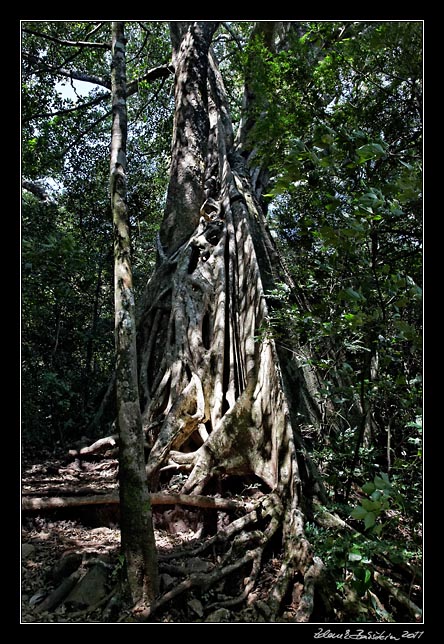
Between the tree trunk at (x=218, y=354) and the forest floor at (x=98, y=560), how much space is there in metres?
0.11

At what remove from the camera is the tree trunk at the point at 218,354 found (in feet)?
11.2

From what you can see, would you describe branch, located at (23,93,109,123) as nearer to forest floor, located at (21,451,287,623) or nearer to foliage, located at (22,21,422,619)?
foliage, located at (22,21,422,619)

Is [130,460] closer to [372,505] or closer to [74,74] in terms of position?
[372,505]

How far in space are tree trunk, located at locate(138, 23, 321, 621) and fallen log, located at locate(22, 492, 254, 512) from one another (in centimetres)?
15

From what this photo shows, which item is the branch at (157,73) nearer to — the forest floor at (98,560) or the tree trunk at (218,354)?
the tree trunk at (218,354)

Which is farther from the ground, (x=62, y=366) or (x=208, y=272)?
(x=208, y=272)

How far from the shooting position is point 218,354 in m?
4.93

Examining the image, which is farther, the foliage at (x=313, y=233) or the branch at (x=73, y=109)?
the branch at (x=73, y=109)

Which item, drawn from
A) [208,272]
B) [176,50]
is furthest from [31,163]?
[208,272]

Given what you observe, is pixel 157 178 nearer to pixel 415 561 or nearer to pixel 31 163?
pixel 31 163

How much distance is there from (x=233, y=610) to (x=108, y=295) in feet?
18.9

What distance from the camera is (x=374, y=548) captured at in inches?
92.6

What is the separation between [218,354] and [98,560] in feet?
7.57

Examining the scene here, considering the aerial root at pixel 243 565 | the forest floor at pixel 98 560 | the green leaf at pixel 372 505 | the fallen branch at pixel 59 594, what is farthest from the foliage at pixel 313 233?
the fallen branch at pixel 59 594
